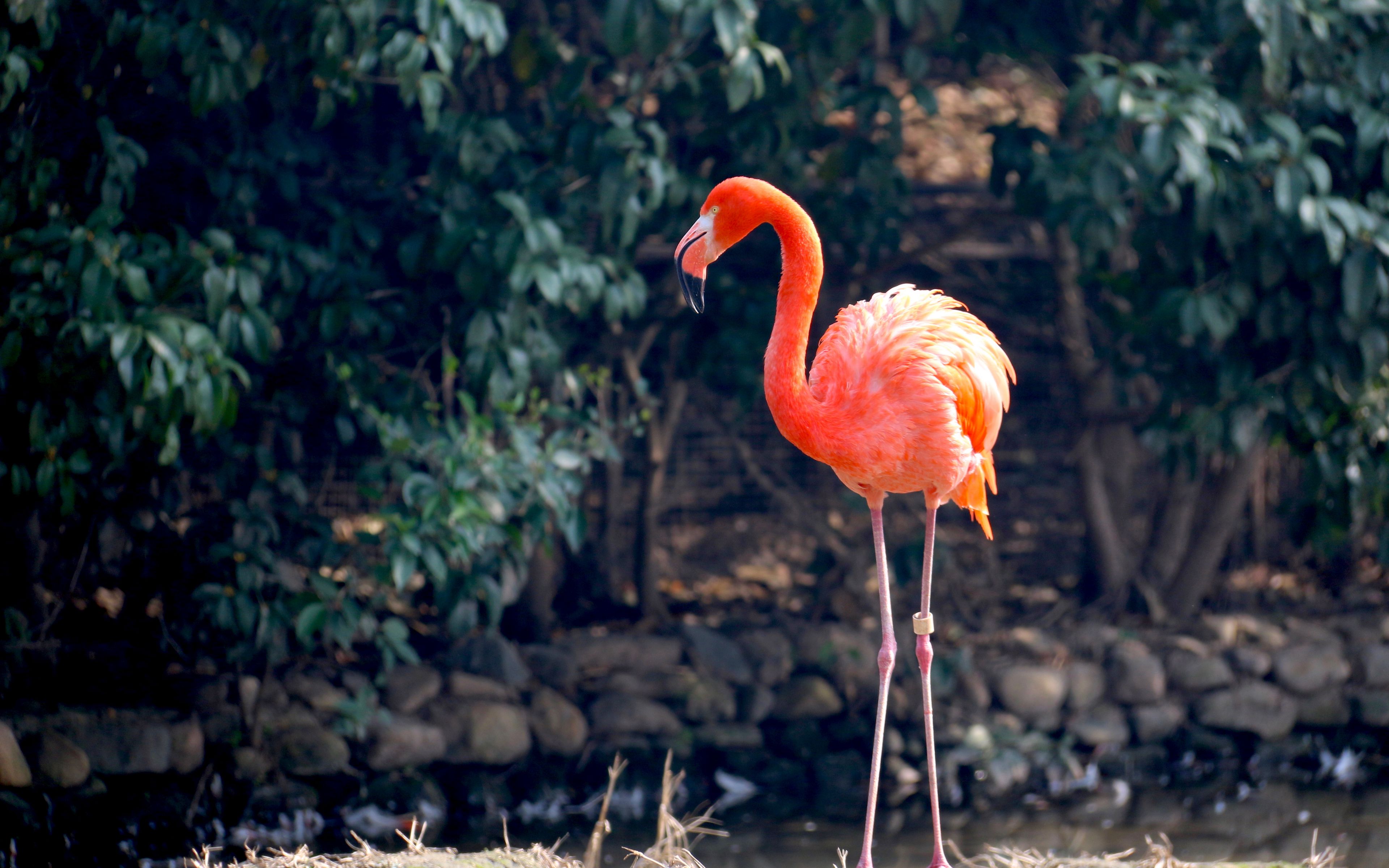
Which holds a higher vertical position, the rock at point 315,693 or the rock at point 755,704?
the rock at point 755,704

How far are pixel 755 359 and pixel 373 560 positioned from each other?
1.69m

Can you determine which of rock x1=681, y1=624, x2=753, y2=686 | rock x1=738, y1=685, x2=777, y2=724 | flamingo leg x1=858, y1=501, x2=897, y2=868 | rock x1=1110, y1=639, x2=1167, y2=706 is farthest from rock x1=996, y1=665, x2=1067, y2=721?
flamingo leg x1=858, y1=501, x2=897, y2=868

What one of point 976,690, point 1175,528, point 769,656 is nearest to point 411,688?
point 769,656

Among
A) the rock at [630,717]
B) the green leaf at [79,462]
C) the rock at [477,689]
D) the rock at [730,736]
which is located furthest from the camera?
the rock at [730,736]

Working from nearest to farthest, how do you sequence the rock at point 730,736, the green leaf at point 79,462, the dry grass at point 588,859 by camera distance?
the dry grass at point 588,859 < the green leaf at point 79,462 < the rock at point 730,736

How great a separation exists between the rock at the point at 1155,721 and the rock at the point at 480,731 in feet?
8.91

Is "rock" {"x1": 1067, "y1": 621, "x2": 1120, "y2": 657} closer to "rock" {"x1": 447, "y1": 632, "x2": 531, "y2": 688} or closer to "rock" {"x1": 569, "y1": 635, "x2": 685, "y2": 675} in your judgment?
"rock" {"x1": 569, "y1": 635, "x2": 685, "y2": 675}

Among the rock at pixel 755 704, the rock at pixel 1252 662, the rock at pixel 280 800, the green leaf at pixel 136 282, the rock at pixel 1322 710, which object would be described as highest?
the green leaf at pixel 136 282

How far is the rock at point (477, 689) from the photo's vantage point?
4.94 metres

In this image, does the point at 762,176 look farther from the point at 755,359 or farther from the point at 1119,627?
the point at 1119,627

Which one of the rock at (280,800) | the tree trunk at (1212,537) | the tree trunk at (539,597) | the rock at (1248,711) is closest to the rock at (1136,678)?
the rock at (1248,711)

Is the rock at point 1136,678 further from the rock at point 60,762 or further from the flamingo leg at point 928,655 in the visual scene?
the rock at point 60,762

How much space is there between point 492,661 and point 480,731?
34 centimetres

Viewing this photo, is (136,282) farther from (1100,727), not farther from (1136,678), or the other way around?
(1136,678)
